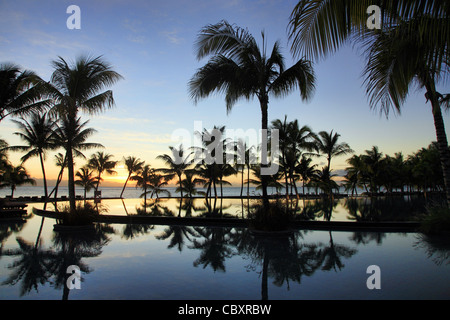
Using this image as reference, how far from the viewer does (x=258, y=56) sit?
8773 mm

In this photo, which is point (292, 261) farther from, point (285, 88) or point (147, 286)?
point (285, 88)

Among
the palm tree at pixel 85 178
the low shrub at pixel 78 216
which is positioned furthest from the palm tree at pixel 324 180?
the palm tree at pixel 85 178

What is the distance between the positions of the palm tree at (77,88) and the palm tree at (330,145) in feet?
72.2

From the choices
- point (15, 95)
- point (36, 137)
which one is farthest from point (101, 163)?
point (15, 95)

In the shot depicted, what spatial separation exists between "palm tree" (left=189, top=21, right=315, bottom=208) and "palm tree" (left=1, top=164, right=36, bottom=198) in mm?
27924

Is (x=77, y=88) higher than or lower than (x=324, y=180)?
higher

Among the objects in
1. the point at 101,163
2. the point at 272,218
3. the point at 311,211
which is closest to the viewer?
the point at 272,218

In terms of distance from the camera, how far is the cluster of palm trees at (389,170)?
33.5m

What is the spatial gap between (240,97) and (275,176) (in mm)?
20219

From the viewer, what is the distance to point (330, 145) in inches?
1075

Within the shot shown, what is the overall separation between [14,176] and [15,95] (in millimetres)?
22477

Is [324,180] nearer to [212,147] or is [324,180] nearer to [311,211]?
[212,147]
